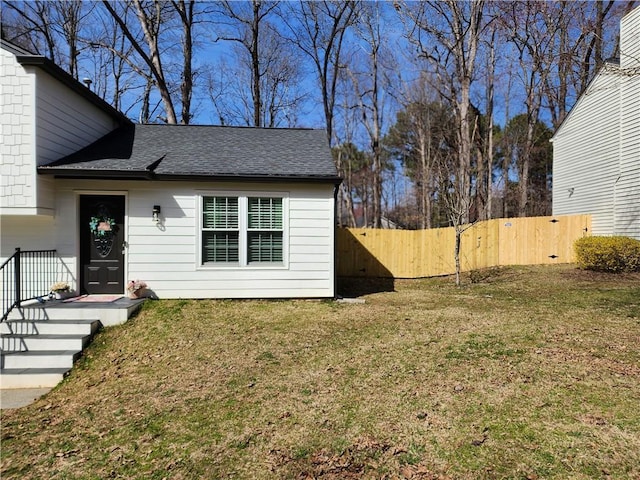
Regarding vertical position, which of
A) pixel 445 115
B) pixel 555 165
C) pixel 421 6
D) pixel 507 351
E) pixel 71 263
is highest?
pixel 421 6

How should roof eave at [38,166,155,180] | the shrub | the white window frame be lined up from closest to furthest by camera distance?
roof eave at [38,166,155,180]
the white window frame
the shrub

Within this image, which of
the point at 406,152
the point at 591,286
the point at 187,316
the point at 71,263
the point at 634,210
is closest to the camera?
the point at 187,316

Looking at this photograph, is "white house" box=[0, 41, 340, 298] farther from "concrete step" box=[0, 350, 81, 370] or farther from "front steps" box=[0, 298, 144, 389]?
"concrete step" box=[0, 350, 81, 370]

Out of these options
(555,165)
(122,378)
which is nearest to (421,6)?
(555,165)

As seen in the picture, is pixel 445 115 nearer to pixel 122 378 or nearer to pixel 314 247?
pixel 314 247

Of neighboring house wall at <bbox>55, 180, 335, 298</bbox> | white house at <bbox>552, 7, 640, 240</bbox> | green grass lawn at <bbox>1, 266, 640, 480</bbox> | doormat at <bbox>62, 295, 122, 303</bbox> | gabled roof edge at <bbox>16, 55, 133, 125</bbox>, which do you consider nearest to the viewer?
green grass lawn at <bbox>1, 266, 640, 480</bbox>

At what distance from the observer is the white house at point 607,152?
37.3 ft

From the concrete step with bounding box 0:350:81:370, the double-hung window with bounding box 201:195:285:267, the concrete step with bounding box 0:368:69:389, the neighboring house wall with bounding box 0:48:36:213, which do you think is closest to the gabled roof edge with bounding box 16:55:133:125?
the neighboring house wall with bounding box 0:48:36:213

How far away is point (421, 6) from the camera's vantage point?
52.1 feet

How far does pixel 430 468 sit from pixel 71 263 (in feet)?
24.9

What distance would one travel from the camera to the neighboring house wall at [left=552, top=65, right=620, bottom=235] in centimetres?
1249

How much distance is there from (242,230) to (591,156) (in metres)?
14.0

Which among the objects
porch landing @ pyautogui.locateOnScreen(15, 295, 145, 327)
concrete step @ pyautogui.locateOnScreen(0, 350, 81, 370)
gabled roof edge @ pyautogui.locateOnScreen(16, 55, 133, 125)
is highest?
gabled roof edge @ pyautogui.locateOnScreen(16, 55, 133, 125)

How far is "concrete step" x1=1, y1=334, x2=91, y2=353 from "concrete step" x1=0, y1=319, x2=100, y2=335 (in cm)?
16
